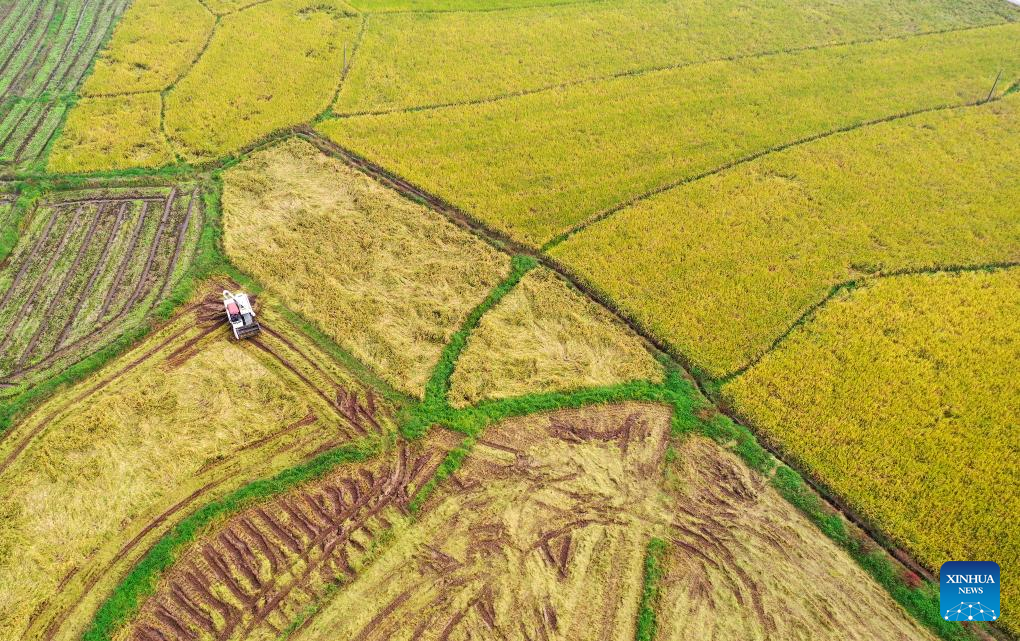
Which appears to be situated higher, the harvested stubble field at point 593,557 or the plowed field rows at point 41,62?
the plowed field rows at point 41,62

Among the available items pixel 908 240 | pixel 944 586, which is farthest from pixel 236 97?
pixel 944 586

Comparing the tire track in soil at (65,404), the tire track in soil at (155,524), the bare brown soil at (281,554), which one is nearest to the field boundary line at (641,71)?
the tire track in soil at (65,404)

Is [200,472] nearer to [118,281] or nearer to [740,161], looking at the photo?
[118,281]

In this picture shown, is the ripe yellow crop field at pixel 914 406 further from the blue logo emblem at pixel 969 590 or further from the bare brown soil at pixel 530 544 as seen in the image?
the bare brown soil at pixel 530 544

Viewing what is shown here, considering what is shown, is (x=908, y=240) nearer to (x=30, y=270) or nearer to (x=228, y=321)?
(x=228, y=321)

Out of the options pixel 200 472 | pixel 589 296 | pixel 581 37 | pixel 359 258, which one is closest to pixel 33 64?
pixel 359 258
